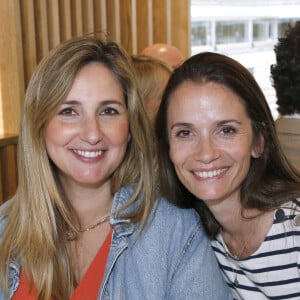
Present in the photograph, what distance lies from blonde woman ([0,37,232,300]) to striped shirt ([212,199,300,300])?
10cm

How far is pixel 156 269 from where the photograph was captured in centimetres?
152

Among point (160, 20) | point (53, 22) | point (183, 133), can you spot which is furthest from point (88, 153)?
point (160, 20)

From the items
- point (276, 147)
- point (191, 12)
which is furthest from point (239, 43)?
point (276, 147)

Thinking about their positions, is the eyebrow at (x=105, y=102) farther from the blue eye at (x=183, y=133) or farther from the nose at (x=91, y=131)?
the blue eye at (x=183, y=133)

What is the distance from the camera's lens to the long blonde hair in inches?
60.2

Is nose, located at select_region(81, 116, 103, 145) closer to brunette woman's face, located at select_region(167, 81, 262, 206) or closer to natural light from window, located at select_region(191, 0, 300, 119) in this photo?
brunette woman's face, located at select_region(167, 81, 262, 206)

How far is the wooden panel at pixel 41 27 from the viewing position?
10.4 feet

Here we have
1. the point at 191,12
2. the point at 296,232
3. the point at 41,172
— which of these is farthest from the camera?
the point at 191,12

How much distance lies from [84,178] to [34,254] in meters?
0.28

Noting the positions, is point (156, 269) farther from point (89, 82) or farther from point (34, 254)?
point (89, 82)

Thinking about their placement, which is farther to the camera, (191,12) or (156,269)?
(191,12)

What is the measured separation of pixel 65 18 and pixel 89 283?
2235 mm

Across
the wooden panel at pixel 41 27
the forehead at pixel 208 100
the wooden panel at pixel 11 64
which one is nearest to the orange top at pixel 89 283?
the forehead at pixel 208 100

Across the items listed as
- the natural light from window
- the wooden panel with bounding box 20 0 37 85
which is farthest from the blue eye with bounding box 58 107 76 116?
the natural light from window
